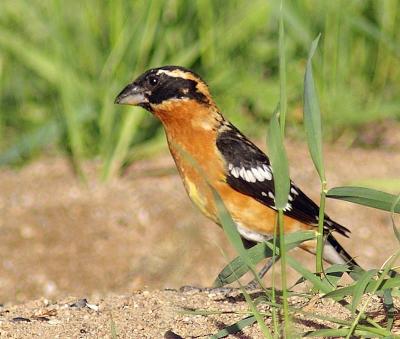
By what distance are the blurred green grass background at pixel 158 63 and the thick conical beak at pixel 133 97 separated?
1752mm

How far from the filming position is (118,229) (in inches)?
302

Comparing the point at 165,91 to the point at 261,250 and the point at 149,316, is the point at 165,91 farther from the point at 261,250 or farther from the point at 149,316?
the point at 261,250

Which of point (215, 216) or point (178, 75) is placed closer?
point (215, 216)

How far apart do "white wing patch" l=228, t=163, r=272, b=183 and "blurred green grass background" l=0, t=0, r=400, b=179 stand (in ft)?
6.64

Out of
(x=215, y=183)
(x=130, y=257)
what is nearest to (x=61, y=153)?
(x=130, y=257)

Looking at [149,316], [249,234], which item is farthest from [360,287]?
[249,234]

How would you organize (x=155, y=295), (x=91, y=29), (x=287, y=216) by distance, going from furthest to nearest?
1. (x=91, y=29)
2. (x=287, y=216)
3. (x=155, y=295)

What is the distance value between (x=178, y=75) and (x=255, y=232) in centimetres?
99

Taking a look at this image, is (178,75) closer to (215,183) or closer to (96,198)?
(215,183)

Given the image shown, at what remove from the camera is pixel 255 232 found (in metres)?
5.80

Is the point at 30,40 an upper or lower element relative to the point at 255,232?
upper

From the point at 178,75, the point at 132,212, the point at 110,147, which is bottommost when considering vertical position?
the point at 178,75

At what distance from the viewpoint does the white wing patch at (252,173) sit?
587 cm

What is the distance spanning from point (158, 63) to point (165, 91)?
6.91 ft
